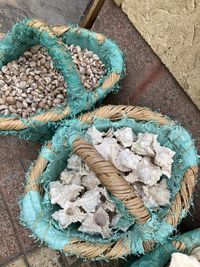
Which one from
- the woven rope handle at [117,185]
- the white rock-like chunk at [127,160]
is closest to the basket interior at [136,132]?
the white rock-like chunk at [127,160]

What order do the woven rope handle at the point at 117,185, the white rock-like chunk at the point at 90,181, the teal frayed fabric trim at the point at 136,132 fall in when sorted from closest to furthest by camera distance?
the woven rope handle at the point at 117,185 → the teal frayed fabric trim at the point at 136,132 → the white rock-like chunk at the point at 90,181

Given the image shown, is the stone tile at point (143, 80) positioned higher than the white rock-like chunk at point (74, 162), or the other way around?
the stone tile at point (143, 80)

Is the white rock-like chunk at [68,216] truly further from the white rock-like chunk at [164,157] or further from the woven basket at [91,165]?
the white rock-like chunk at [164,157]

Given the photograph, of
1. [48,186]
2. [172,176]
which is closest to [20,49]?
[48,186]

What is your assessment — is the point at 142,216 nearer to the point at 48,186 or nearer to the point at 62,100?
the point at 48,186

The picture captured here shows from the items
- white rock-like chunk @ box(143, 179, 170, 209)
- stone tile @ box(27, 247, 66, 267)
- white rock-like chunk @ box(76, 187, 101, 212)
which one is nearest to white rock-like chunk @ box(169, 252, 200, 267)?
white rock-like chunk @ box(143, 179, 170, 209)

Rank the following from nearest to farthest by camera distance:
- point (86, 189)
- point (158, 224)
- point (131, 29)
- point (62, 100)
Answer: point (158, 224)
point (86, 189)
point (62, 100)
point (131, 29)

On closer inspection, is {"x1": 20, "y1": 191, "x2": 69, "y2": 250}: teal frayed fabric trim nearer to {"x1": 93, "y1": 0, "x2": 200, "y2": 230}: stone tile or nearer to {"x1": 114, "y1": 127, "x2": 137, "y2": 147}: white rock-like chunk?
{"x1": 114, "y1": 127, "x2": 137, "y2": 147}: white rock-like chunk
